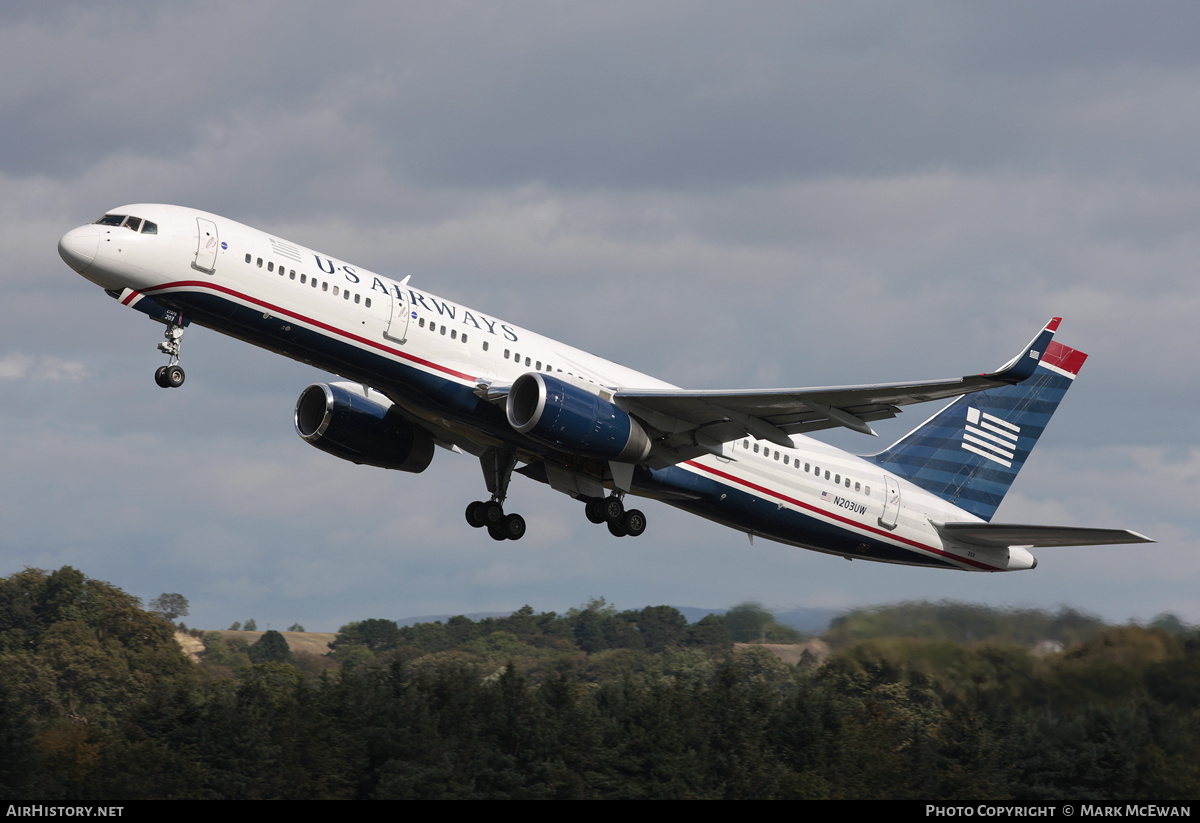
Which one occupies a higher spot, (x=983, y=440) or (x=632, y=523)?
(x=983, y=440)

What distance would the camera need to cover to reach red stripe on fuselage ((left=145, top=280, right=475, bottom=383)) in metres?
28.8

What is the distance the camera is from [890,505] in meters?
37.0

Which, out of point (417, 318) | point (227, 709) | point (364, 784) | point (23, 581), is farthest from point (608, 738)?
point (23, 581)

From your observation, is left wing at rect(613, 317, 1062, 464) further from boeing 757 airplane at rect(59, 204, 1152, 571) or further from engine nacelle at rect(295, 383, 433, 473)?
engine nacelle at rect(295, 383, 433, 473)

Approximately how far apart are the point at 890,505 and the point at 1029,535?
12.7ft

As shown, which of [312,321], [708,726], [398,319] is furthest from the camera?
[708,726]

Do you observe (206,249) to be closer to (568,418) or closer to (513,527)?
(568,418)

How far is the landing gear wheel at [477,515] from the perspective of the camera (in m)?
36.2

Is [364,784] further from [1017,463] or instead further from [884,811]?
[1017,463]

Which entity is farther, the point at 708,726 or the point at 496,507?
the point at 708,726

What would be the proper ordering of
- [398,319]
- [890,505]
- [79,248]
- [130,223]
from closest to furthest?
[79,248], [130,223], [398,319], [890,505]

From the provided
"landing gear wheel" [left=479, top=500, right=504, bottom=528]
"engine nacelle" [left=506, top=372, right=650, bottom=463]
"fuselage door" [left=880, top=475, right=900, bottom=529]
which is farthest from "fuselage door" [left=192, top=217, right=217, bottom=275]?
"fuselage door" [left=880, top=475, right=900, bottom=529]

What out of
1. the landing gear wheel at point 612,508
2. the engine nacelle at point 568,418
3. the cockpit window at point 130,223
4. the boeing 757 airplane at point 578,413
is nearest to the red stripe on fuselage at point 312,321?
the boeing 757 airplane at point 578,413

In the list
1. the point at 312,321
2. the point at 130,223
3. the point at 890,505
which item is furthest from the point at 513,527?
the point at 130,223
